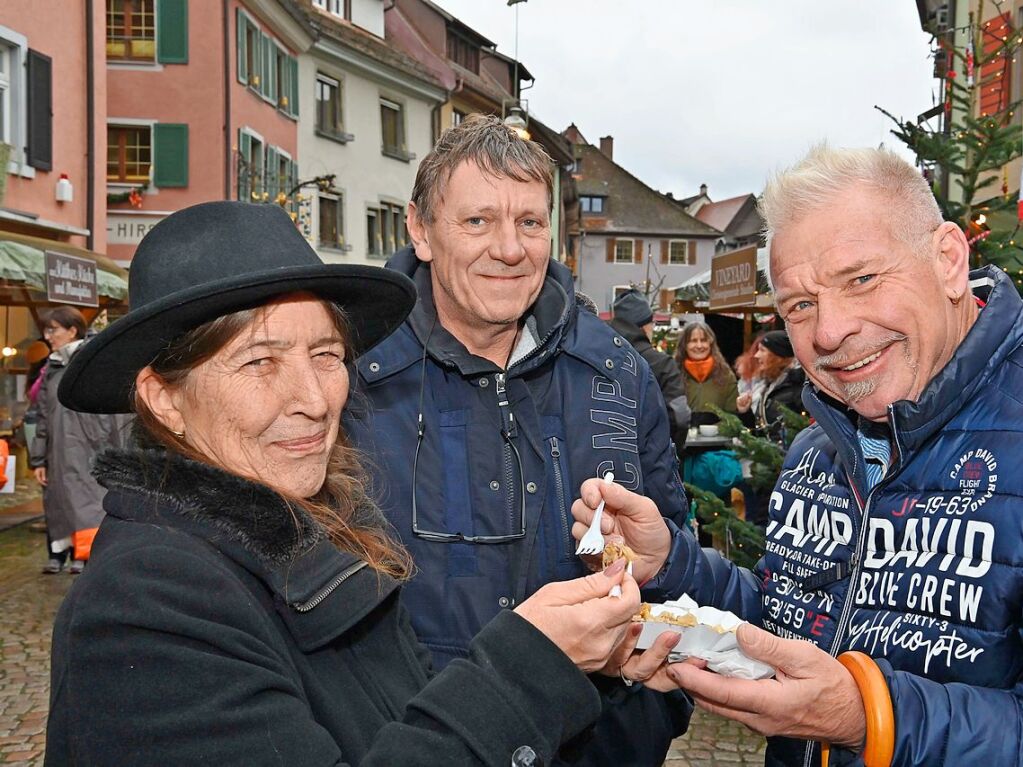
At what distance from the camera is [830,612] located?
84.4 inches

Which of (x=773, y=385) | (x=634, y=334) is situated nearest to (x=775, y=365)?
(x=773, y=385)

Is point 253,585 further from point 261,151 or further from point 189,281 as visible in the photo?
point 261,151

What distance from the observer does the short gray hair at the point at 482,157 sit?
276 cm

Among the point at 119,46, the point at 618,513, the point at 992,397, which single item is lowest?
the point at 618,513

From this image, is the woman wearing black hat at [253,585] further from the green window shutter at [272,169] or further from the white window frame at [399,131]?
the white window frame at [399,131]

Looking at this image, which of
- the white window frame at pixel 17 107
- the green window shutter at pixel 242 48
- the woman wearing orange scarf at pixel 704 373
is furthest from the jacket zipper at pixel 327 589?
the green window shutter at pixel 242 48

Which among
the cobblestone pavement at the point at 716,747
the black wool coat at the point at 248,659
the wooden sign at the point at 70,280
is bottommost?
the cobblestone pavement at the point at 716,747

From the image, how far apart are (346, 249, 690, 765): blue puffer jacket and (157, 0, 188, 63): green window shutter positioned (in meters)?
19.0

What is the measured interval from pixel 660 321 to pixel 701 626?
135 feet

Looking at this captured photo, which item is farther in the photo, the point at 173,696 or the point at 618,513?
the point at 618,513

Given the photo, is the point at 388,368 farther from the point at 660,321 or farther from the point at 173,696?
the point at 660,321

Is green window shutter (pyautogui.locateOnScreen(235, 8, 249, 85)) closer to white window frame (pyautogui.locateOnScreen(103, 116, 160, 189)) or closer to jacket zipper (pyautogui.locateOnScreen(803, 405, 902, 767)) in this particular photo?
white window frame (pyautogui.locateOnScreen(103, 116, 160, 189))

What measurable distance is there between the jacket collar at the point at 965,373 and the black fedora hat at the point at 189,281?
1170 mm

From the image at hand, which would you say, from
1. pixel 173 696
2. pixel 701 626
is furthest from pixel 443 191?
pixel 173 696
